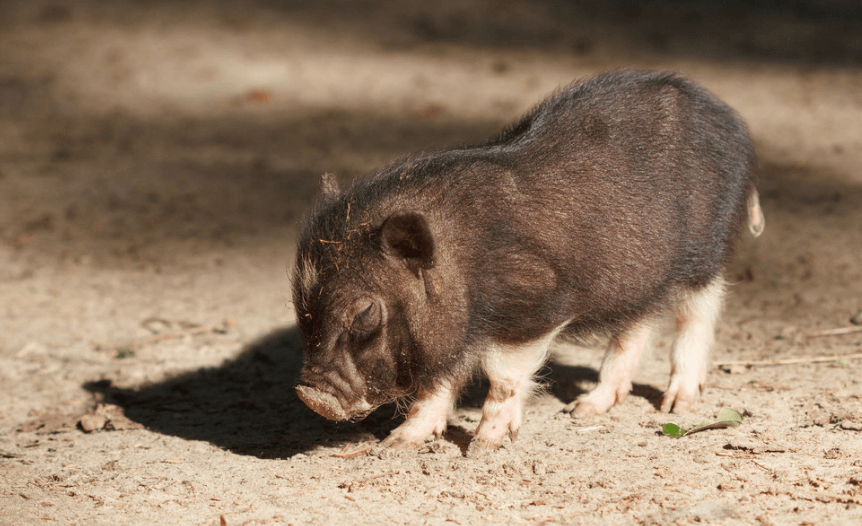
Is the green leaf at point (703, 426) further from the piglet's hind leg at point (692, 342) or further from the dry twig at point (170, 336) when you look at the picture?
the dry twig at point (170, 336)

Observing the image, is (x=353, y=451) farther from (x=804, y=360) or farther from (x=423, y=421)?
(x=804, y=360)

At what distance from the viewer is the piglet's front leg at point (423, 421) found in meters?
3.74

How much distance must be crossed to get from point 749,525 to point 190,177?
647cm

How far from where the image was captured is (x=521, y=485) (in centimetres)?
320

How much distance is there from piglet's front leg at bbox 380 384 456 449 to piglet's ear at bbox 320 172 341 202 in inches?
38.2

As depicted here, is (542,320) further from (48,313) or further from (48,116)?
(48,116)

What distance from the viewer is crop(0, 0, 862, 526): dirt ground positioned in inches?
124

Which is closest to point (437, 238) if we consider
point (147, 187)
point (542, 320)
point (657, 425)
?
point (542, 320)

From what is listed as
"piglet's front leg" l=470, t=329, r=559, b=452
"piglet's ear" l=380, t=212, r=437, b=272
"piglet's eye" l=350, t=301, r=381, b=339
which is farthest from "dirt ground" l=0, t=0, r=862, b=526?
"piglet's ear" l=380, t=212, r=437, b=272

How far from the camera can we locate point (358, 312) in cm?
332

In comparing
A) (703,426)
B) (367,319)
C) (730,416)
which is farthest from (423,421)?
(730,416)

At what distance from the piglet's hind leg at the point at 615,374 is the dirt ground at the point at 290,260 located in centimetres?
10

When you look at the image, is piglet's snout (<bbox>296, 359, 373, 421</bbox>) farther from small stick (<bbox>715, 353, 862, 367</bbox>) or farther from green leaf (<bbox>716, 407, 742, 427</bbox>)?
small stick (<bbox>715, 353, 862, 367</bbox>)

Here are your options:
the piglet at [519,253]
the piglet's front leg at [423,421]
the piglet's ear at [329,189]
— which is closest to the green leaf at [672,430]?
the piglet at [519,253]
